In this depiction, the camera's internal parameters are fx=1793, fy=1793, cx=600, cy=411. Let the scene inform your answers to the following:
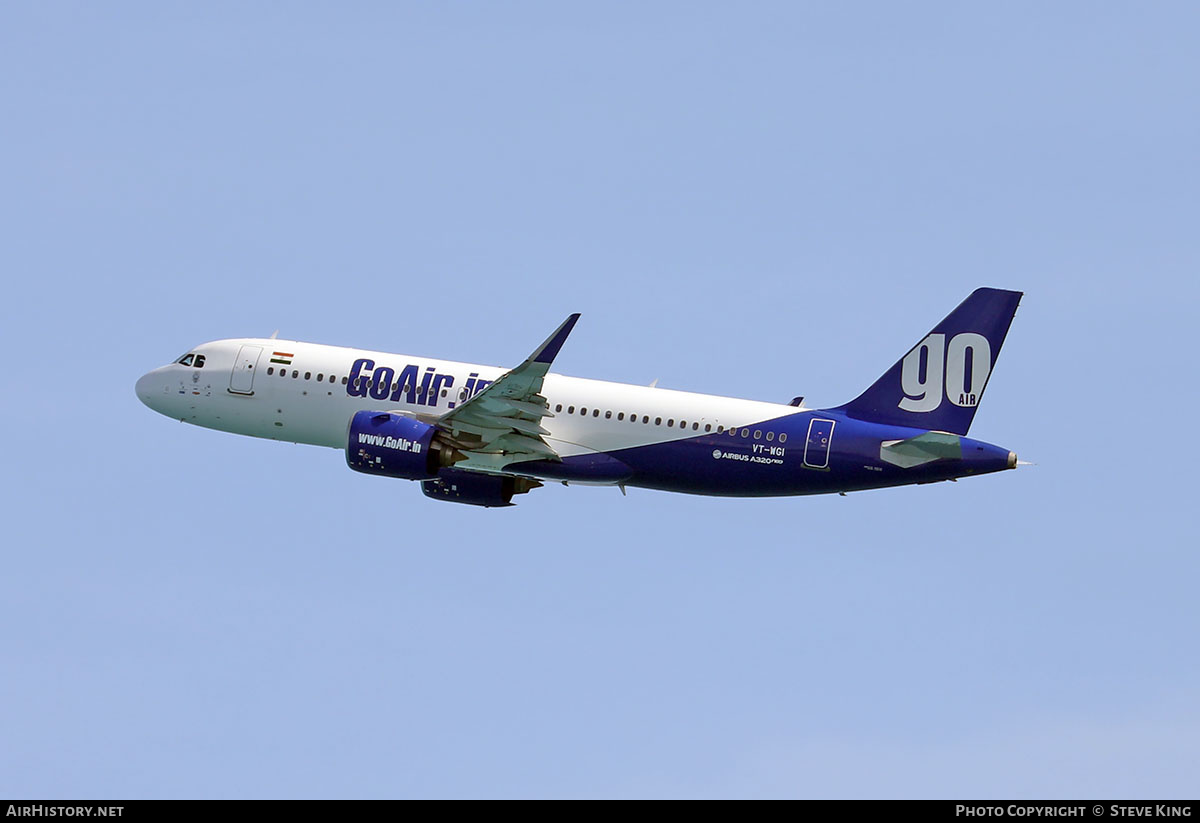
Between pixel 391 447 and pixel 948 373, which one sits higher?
pixel 948 373

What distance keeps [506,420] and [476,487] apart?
158 inches

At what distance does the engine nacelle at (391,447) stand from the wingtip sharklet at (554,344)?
20.5 feet

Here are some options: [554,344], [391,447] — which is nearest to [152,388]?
[391,447]

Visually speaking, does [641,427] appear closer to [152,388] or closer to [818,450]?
[818,450]

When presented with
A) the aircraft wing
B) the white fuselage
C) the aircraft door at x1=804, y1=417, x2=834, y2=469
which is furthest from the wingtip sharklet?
the aircraft door at x1=804, y1=417, x2=834, y2=469

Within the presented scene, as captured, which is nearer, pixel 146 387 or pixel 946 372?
pixel 946 372

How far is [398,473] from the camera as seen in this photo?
6456 cm

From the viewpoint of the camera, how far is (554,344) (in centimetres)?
5984

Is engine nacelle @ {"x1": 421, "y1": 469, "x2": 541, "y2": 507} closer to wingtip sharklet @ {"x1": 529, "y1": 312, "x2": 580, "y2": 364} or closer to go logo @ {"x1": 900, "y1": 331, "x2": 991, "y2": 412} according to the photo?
wingtip sharklet @ {"x1": 529, "y1": 312, "x2": 580, "y2": 364}
